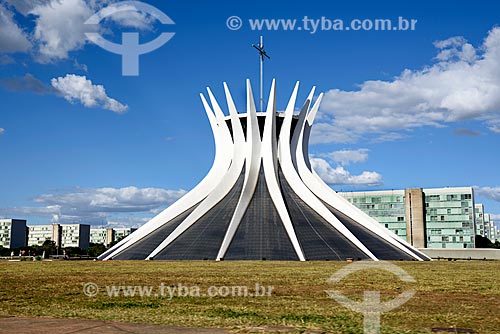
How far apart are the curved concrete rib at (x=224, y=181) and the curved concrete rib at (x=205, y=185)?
771mm

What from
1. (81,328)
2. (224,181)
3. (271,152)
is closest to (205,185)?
(224,181)

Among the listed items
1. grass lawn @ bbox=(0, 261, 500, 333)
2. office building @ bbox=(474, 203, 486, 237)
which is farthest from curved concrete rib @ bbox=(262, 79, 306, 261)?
office building @ bbox=(474, 203, 486, 237)

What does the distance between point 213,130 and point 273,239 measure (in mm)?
15392

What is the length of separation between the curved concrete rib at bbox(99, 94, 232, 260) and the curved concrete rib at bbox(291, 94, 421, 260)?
20.8 feet

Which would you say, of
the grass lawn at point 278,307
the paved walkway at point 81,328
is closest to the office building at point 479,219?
the grass lawn at point 278,307

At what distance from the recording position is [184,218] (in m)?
45.8

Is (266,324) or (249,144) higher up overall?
(249,144)

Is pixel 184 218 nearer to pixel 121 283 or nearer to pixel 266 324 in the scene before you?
pixel 121 283

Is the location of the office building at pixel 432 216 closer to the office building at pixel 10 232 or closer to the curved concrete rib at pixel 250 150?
the curved concrete rib at pixel 250 150

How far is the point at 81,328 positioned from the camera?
918 cm

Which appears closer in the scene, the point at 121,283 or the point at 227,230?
the point at 121,283

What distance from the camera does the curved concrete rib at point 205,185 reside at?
46.9 meters

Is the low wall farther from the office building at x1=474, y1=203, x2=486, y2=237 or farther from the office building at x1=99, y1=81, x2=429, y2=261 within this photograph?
the office building at x1=474, y1=203, x2=486, y2=237

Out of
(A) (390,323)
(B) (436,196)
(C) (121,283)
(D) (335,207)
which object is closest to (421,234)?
(B) (436,196)
